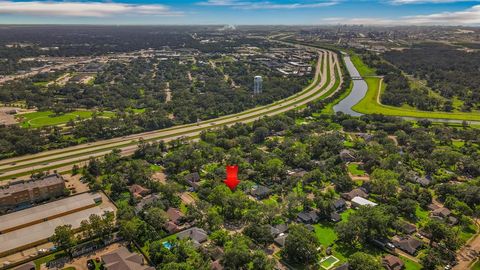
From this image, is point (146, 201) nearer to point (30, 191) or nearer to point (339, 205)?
point (30, 191)

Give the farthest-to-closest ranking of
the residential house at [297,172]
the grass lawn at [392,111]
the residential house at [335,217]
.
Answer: the grass lawn at [392,111]
the residential house at [297,172]
the residential house at [335,217]

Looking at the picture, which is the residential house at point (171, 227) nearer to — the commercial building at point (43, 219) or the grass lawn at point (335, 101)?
the commercial building at point (43, 219)

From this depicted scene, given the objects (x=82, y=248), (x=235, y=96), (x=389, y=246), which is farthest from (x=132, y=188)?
(x=235, y=96)

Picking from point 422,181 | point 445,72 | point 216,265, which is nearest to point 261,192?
point 216,265

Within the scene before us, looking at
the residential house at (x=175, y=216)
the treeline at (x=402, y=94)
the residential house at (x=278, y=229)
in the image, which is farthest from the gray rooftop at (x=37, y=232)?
the treeline at (x=402, y=94)

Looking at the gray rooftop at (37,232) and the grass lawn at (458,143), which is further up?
the grass lawn at (458,143)

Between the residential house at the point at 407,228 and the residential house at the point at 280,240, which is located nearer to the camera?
the residential house at the point at 280,240
